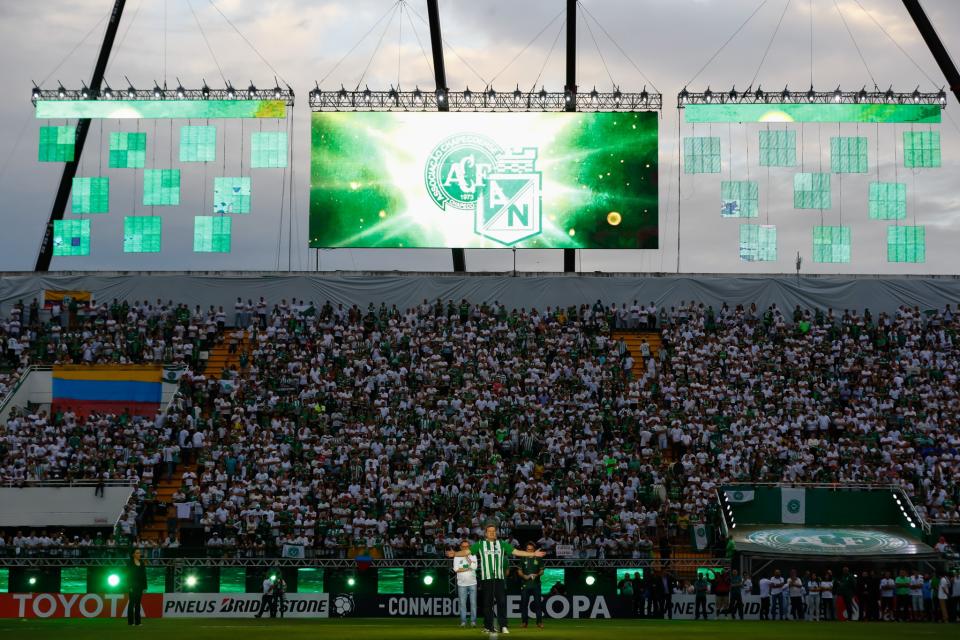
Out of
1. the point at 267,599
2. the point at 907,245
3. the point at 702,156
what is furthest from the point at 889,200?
the point at 267,599

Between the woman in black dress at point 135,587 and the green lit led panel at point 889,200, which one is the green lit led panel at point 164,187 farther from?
the green lit led panel at point 889,200

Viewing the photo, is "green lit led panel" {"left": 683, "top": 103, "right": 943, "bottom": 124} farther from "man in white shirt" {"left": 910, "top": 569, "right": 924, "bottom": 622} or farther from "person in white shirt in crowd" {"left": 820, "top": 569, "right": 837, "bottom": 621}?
"person in white shirt in crowd" {"left": 820, "top": 569, "right": 837, "bottom": 621}

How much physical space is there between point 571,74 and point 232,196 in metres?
15.3

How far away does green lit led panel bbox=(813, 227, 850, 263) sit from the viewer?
5278 centimetres

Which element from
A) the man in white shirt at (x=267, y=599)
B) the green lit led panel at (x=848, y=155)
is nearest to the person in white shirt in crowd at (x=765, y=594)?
the man in white shirt at (x=267, y=599)

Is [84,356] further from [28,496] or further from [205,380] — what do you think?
[28,496]

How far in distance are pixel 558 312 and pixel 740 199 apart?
9.26 m

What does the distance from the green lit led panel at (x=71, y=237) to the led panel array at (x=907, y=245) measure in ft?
112

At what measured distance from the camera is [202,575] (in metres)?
35.2

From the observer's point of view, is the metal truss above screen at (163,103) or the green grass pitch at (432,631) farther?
the metal truss above screen at (163,103)

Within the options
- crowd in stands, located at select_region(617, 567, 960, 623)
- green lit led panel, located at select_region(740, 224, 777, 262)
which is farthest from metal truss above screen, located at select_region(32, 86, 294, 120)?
crowd in stands, located at select_region(617, 567, 960, 623)

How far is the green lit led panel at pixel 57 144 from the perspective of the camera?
175 ft

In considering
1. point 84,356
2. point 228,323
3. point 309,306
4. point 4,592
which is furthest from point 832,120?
point 4,592

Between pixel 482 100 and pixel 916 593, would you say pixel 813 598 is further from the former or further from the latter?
pixel 482 100
